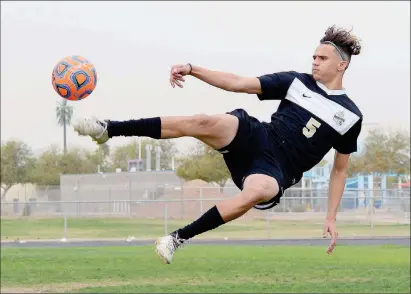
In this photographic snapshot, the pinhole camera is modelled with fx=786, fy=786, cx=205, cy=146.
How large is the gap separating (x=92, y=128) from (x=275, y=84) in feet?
6.04

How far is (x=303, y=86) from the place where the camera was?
7.34 m

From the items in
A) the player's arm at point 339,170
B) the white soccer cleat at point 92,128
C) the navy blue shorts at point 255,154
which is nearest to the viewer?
the white soccer cleat at point 92,128

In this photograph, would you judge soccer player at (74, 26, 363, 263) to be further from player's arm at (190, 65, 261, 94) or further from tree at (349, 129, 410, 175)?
tree at (349, 129, 410, 175)

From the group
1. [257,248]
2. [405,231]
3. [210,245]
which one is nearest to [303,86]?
[257,248]

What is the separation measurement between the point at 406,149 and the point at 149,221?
81.6ft

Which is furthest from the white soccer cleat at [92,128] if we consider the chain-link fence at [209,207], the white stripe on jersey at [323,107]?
the chain-link fence at [209,207]

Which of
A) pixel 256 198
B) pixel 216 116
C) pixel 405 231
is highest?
pixel 216 116

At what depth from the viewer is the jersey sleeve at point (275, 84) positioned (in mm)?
7192

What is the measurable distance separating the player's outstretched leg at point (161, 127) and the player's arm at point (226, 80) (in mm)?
268

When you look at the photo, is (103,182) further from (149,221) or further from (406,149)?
(406,149)

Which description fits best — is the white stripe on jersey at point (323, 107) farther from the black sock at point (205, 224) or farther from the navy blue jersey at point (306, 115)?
the black sock at point (205, 224)

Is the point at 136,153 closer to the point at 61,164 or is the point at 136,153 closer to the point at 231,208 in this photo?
the point at 61,164

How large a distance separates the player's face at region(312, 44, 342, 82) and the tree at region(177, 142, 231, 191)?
47266 millimetres

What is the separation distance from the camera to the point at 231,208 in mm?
6824
